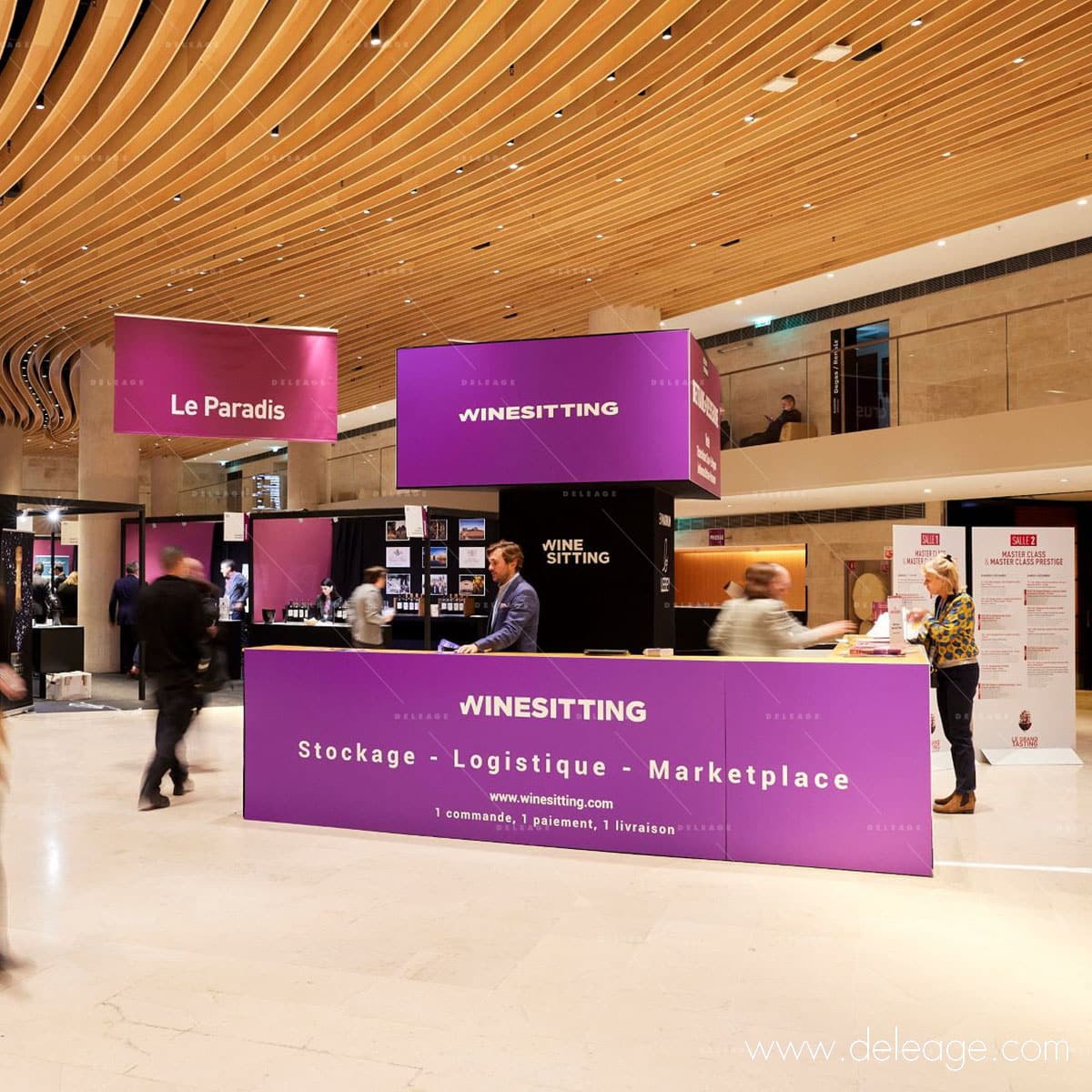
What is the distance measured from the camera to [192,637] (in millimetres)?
6043

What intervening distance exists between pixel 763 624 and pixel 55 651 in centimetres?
933

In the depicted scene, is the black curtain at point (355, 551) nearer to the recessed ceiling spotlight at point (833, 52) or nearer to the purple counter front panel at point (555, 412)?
the purple counter front panel at point (555, 412)

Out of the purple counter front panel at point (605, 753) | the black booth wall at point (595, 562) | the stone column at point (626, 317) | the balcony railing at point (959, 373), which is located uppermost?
the stone column at point (626, 317)

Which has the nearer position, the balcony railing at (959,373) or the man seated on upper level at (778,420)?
the balcony railing at (959,373)

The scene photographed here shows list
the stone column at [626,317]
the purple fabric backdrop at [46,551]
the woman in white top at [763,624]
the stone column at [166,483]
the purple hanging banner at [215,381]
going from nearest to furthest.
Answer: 1. the woman in white top at [763,624]
2. the purple hanging banner at [215,381]
3. the stone column at [626,317]
4. the stone column at [166,483]
5. the purple fabric backdrop at [46,551]


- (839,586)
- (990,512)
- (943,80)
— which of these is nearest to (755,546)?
(839,586)

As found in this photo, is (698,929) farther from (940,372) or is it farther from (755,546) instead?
(755,546)

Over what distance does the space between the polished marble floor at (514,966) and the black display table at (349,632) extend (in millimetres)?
7281

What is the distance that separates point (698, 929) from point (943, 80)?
5.39 m

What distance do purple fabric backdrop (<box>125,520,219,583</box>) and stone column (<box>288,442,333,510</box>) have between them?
3.73 m

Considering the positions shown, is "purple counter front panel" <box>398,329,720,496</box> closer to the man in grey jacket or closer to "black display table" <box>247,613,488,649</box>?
the man in grey jacket

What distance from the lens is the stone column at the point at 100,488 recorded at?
13227mm

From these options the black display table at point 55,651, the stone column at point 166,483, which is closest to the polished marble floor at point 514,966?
the black display table at point 55,651

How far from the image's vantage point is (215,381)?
8.74 metres
